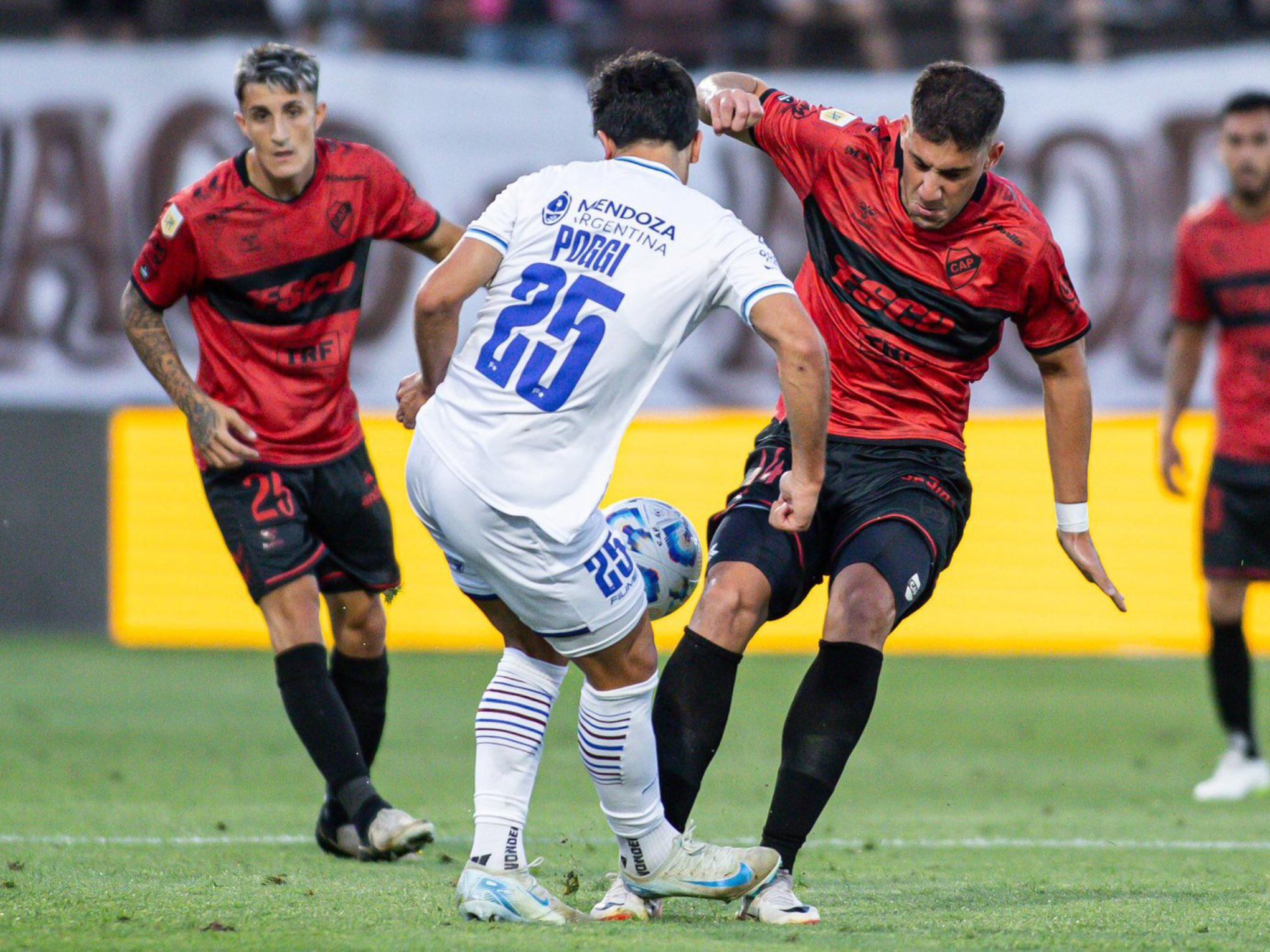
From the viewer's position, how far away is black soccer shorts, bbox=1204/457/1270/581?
26.1 feet

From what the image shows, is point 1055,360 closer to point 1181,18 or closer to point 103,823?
point 103,823

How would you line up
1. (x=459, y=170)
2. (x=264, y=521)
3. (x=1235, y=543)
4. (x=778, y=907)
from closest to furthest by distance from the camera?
(x=778, y=907)
(x=264, y=521)
(x=1235, y=543)
(x=459, y=170)

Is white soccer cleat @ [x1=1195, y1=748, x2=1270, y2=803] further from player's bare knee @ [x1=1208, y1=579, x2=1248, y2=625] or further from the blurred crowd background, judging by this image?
the blurred crowd background

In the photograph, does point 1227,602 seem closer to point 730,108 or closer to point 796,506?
point 730,108

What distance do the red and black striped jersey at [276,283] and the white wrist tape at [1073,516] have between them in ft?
7.67

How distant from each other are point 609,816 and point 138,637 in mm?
8384

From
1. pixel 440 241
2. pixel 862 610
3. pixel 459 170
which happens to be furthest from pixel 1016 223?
pixel 459 170

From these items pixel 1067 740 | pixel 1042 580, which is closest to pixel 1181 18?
pixel 1042 580

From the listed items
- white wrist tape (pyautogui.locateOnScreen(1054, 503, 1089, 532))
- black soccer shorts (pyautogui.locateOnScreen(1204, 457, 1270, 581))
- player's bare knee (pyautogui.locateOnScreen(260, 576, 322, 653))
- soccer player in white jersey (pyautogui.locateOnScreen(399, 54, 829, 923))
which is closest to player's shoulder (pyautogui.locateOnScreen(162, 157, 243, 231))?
player's bare knee (pyautogui.locateOnScreen(260, 576, 322, 653))

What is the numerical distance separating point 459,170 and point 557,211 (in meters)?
8.54

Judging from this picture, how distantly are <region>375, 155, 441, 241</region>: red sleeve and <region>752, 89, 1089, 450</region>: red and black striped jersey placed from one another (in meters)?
1.48

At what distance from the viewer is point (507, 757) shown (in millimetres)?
4457

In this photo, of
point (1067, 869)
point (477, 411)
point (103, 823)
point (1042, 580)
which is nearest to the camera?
point (477, 411)

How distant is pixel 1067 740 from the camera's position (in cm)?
907
